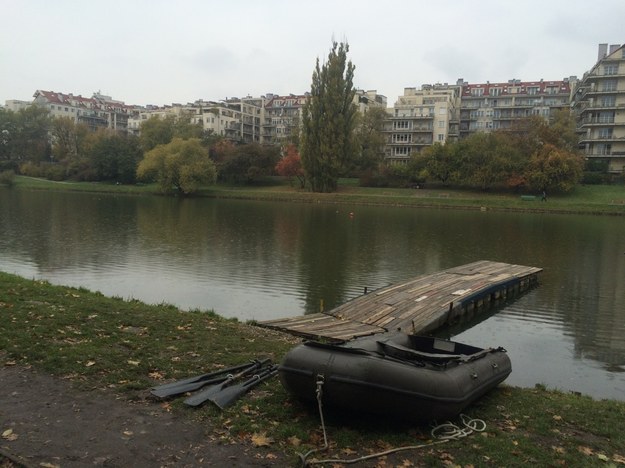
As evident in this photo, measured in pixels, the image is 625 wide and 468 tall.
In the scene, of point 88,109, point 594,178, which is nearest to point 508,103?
A: point 594,178

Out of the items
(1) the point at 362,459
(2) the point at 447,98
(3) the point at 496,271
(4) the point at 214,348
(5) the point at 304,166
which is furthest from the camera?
(2) the point at 447,98

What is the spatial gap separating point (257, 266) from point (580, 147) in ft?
294

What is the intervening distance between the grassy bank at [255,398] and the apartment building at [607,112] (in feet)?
301

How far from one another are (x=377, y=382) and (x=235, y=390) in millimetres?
2189

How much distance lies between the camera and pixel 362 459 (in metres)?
6.11

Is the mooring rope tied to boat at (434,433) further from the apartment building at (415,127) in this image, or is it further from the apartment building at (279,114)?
the apartment building at (279,114)

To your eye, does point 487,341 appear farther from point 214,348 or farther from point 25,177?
point 25,177

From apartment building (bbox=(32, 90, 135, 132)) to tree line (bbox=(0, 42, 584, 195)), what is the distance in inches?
2801


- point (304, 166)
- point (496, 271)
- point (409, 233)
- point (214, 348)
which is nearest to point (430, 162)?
point (304, 166)

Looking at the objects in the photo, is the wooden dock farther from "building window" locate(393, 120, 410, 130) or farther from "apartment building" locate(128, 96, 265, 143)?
"apartment building" locate(128, 96, 265, 143)

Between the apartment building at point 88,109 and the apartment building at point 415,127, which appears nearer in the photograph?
the apartment building at point 415,127

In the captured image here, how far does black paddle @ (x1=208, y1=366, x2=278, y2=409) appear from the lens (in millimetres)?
7305

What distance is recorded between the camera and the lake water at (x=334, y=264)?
15305 millimetres

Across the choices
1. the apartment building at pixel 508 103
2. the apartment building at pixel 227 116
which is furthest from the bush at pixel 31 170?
the apartment building at pixel 508 103
